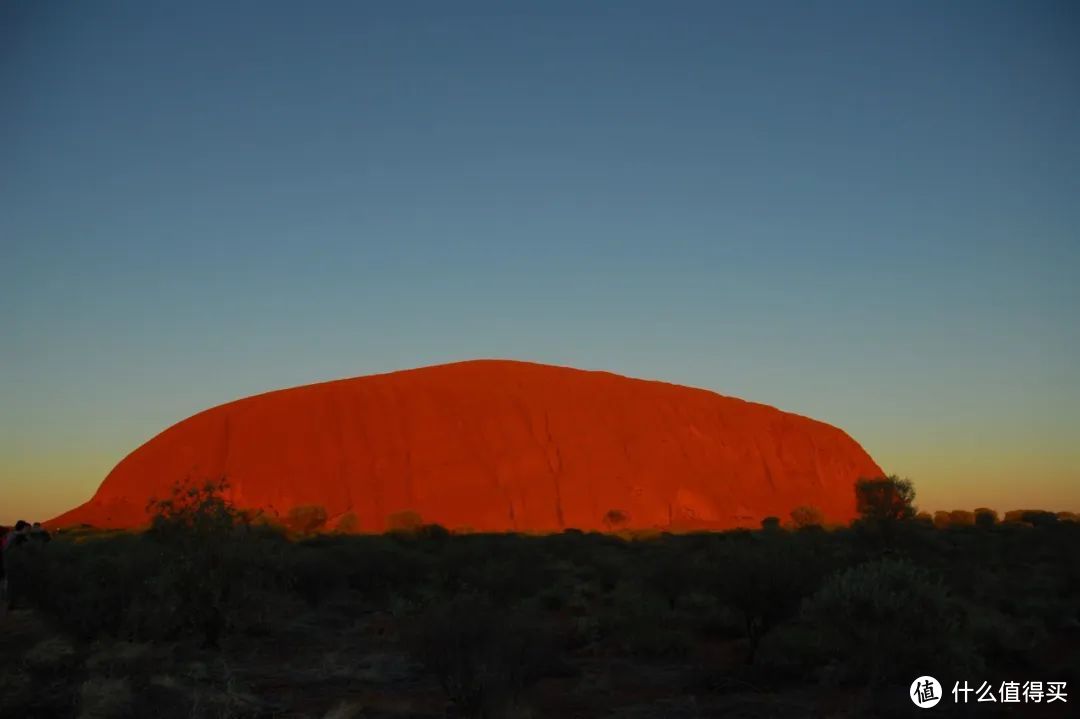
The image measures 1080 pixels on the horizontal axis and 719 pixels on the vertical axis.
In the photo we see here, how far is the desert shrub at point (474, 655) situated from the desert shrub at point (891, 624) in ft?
11.2

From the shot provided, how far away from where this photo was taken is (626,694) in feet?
32.8

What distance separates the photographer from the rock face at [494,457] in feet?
176

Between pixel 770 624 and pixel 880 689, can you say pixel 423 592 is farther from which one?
pixel 880 689

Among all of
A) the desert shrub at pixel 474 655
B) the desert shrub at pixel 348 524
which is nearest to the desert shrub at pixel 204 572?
the desert shrub at pixel 474 655

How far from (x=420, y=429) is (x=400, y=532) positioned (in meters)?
23.5

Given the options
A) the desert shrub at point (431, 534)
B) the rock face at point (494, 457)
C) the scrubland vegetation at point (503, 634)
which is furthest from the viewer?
the rock face at point (494, 457)

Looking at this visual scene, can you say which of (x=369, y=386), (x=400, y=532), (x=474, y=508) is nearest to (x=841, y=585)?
(x=400, y=532)

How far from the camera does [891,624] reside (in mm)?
9000

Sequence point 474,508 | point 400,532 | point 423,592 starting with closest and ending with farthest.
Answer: point 423,592, point 400,532, point 474,508

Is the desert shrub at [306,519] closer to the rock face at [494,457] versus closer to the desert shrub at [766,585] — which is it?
the rock face at [494,457]

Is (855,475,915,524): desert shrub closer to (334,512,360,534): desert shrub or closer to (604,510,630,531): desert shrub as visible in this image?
(604,510,630,531): desert shrub

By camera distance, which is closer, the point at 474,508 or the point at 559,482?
the point at 474,508

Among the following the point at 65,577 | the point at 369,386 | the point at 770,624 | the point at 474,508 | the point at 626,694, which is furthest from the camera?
the point at 369,386

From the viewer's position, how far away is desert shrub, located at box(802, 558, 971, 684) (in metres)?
8.80
